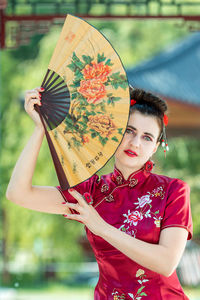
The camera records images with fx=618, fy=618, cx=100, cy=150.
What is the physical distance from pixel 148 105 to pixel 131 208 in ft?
1.18

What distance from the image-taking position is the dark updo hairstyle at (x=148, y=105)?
6.83 feet

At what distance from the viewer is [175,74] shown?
Result: 758 cm

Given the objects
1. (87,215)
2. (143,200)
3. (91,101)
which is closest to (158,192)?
(143,200)

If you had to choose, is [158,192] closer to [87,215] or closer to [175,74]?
[87,215]

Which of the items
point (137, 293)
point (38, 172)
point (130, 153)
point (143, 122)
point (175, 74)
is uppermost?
point (175, 74)

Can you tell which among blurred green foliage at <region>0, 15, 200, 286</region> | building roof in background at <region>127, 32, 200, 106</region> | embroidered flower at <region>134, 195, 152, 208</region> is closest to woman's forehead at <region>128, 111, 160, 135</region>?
embroidered flower at <region>134, 195, 152, 208</region>

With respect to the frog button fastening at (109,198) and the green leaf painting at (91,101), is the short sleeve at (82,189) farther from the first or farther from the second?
the green leaf painting at (91,101)

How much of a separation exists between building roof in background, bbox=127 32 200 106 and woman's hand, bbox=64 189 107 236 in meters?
4.54

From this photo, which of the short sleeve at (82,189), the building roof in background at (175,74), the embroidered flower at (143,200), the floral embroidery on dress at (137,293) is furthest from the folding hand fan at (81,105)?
the building roof in background at (175,74)

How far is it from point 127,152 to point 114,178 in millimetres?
136

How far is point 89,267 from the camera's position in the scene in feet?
35.8

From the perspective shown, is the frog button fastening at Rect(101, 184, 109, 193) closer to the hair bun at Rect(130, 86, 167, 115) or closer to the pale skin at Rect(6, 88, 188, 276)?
the pale skin at Rect(6, 88, 188, 276)

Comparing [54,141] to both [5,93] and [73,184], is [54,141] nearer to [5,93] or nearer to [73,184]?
[73,184]

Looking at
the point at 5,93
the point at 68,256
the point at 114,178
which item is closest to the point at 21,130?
the point at 5,93
